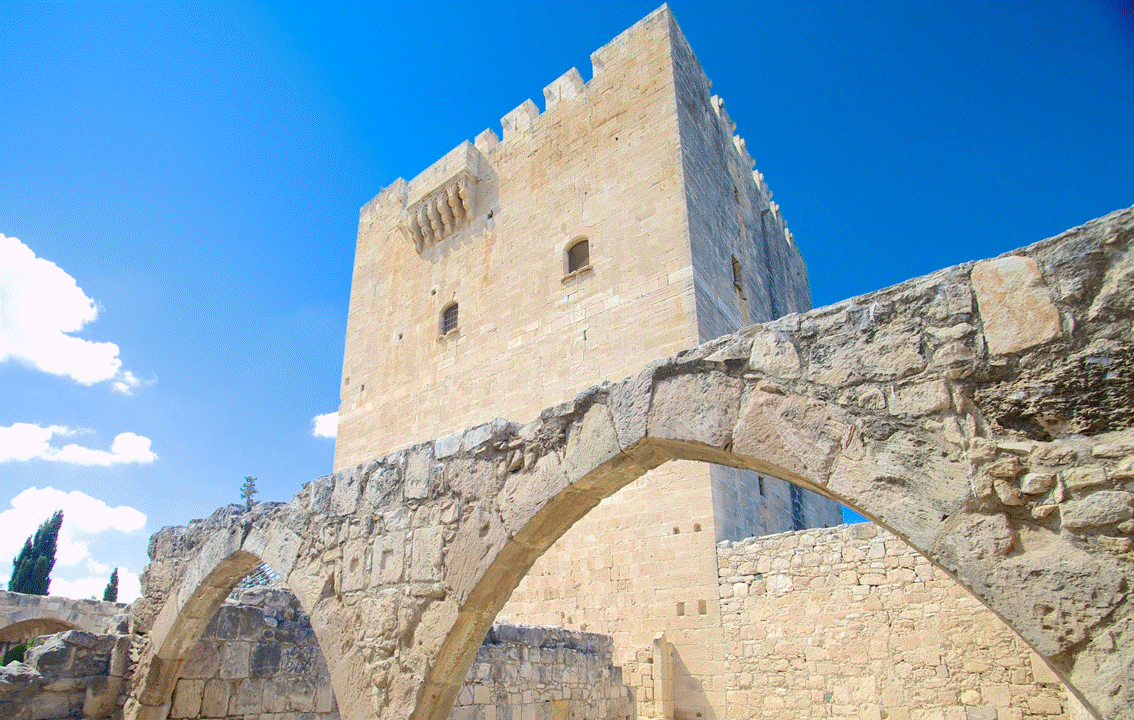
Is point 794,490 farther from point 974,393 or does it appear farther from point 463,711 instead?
point 974,393

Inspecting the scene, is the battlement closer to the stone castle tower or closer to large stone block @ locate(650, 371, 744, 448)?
the stone castle tower

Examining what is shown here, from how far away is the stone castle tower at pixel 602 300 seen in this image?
840cm

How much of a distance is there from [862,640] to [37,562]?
22.6 meters

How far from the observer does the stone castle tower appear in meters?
8.40

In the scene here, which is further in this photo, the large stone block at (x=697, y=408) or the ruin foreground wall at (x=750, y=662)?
the ruin foreground wall at (x=750, y=662)

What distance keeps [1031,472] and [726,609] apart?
21.0 feet

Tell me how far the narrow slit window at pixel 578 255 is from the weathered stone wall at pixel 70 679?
7.56 m

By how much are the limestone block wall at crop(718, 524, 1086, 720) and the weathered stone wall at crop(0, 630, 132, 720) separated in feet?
18.9

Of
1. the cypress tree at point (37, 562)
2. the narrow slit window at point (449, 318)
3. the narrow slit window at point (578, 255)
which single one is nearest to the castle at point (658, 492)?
the narrow slit window at point (578, 255)

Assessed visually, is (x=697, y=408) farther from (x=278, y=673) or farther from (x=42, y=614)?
(x=42, y=614)

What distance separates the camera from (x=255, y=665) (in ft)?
16.1

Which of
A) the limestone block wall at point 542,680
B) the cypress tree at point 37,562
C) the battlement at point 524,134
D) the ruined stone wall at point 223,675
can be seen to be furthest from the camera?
the cypress tree at point 37,562

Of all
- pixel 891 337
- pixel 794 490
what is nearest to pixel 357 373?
pixel 794 490

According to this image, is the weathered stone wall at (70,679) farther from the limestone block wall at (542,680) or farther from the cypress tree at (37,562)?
the cypress tree at (37,562)
